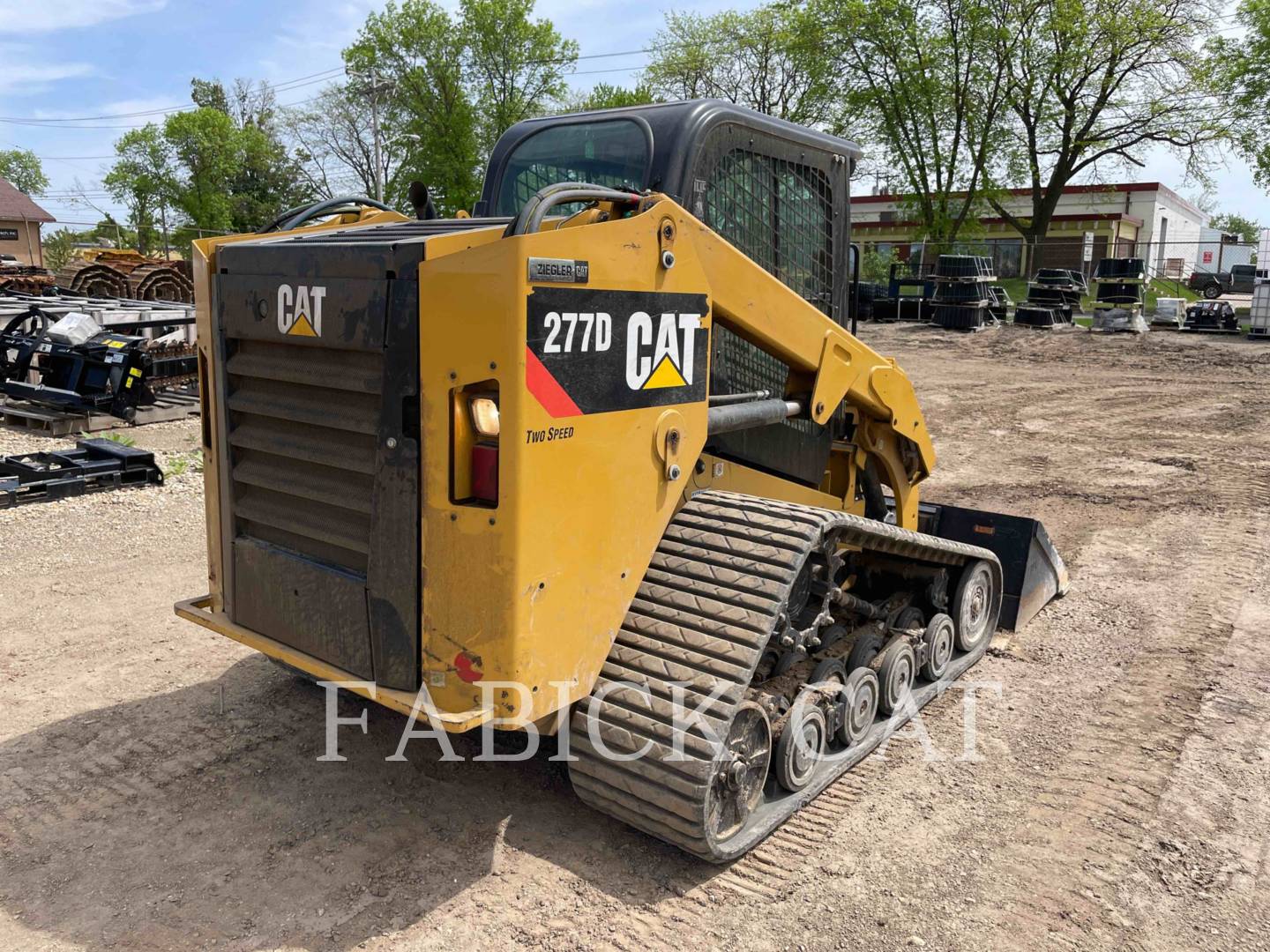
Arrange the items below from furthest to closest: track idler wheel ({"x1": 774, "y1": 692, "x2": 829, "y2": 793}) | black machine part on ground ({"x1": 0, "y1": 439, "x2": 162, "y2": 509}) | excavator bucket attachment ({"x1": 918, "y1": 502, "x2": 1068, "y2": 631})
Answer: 1. black machine part on ground ({"x1": 0, "y1": 439, "x2": 162, "y2": 509})
2. excavator bucket attachment ({"x1": 918, "y1": 502, "x2": 1068, "y2": 631})
3. track idler wheel ({"x1": 774, "y1": 692, "x2": 829, "y2": 793})

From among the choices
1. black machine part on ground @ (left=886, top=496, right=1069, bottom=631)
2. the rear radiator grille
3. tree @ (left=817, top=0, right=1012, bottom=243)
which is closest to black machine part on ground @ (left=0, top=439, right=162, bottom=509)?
the rear radiator grille

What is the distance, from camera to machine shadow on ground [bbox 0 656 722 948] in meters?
2.97

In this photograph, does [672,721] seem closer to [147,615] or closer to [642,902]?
[642,902]

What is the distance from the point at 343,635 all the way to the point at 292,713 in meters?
1.35

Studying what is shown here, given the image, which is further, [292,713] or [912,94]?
[912,94]

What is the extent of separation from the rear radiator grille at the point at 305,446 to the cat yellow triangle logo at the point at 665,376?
83cm

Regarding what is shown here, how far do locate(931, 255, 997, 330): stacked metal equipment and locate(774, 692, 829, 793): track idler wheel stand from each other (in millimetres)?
21704

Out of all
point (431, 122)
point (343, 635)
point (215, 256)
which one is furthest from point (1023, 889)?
point (431, 122)

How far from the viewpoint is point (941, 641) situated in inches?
189

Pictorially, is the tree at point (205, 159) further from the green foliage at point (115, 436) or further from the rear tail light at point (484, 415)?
the rear tail light at point (484, 415)

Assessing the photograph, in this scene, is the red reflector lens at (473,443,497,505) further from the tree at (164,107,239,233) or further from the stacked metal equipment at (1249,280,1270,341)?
the tree at (164,107,239,233)

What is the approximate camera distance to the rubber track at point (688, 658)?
300cm

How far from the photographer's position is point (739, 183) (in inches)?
156

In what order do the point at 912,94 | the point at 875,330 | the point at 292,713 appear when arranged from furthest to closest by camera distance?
the point at 912,94, the point at 875,330, the point at 292,713
